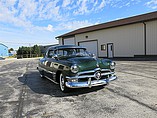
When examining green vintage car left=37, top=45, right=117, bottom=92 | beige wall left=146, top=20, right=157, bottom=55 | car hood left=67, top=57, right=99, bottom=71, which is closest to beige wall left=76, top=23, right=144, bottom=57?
beige wall left=146, top=20, right=157, bottom=55

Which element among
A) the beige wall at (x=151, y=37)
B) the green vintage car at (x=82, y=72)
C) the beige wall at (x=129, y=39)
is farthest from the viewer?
the beige wall at (x=129, y=39)

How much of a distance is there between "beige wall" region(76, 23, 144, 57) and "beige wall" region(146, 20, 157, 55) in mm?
737

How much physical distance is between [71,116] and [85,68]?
1725 mm

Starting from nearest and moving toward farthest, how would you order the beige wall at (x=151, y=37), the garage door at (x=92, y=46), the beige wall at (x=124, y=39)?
the beige wall at (x=151, y=37)
the beige wall at (x=124, y=39)
the garage door at (x=92, y=46)

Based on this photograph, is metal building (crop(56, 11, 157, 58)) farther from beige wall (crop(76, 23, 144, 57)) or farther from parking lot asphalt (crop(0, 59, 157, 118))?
parking lot asphalt (crop(0, 59, 157, 118))

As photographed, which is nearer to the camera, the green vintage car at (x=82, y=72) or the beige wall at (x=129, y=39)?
the green vintage car at (x=82, y=72)

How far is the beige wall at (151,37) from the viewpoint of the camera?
1730 centimetres

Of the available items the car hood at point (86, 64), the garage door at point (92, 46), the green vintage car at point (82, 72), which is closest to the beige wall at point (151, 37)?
the garage door at point (92, 46)

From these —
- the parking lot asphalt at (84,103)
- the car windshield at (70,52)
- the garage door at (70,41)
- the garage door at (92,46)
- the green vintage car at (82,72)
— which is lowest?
the parking lot asphalt at (84,103)

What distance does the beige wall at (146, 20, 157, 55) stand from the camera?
17297 mm

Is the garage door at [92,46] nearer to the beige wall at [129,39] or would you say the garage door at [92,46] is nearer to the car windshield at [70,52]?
the beige wall at [129,39]

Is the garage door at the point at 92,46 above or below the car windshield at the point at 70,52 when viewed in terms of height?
above

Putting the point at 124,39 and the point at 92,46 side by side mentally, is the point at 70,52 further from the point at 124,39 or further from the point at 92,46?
the point at 92,46

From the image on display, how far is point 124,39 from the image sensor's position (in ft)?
68.2
